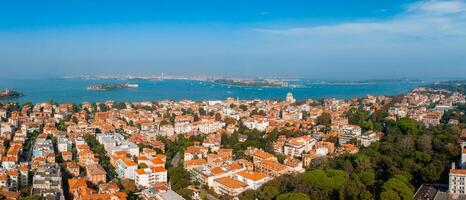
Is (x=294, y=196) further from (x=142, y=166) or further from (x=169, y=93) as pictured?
(x=169, y=93)

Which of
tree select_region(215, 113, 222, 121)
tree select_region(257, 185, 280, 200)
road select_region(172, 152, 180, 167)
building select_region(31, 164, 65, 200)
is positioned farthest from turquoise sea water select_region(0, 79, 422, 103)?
tree select_region(257, 185, 280, 200)

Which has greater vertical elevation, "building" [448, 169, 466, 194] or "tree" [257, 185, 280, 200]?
"building" [448, 169, 466, 194]

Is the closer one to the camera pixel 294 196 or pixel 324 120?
pixel 294 196

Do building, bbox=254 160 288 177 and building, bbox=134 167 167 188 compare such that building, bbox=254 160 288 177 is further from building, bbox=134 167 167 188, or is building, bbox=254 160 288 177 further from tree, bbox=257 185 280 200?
building, bbox=134 167 167 188

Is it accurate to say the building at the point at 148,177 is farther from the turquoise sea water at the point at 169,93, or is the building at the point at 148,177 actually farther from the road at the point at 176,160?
the turquoise sea water at the point at 169,93

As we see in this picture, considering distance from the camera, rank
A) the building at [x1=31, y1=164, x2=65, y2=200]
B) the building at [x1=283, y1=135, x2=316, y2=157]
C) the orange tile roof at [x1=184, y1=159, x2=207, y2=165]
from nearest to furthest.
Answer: the building at [x1=31, y1=164, x2=65, y2=200]
the orange tile roof at [x1=184, y1=159, x2=207, y2=165]
the building at [x1=283, y1=135, x2=316, y2=157]

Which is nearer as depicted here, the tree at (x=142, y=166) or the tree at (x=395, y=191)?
the tree at (x=395, y=191)

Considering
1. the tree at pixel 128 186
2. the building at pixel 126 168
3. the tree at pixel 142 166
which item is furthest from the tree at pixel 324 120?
the tree at pixel 128 186

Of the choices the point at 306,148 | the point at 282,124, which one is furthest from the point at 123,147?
the point at 282,124

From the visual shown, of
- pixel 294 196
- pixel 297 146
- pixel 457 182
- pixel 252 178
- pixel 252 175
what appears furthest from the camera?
pixel 297 146

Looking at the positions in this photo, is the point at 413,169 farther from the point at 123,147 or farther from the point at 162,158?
the point at 123,147

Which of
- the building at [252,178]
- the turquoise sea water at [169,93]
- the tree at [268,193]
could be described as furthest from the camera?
the turquoise sea water at [169,93]

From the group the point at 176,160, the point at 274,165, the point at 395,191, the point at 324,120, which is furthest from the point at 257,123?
the point at 395,191
